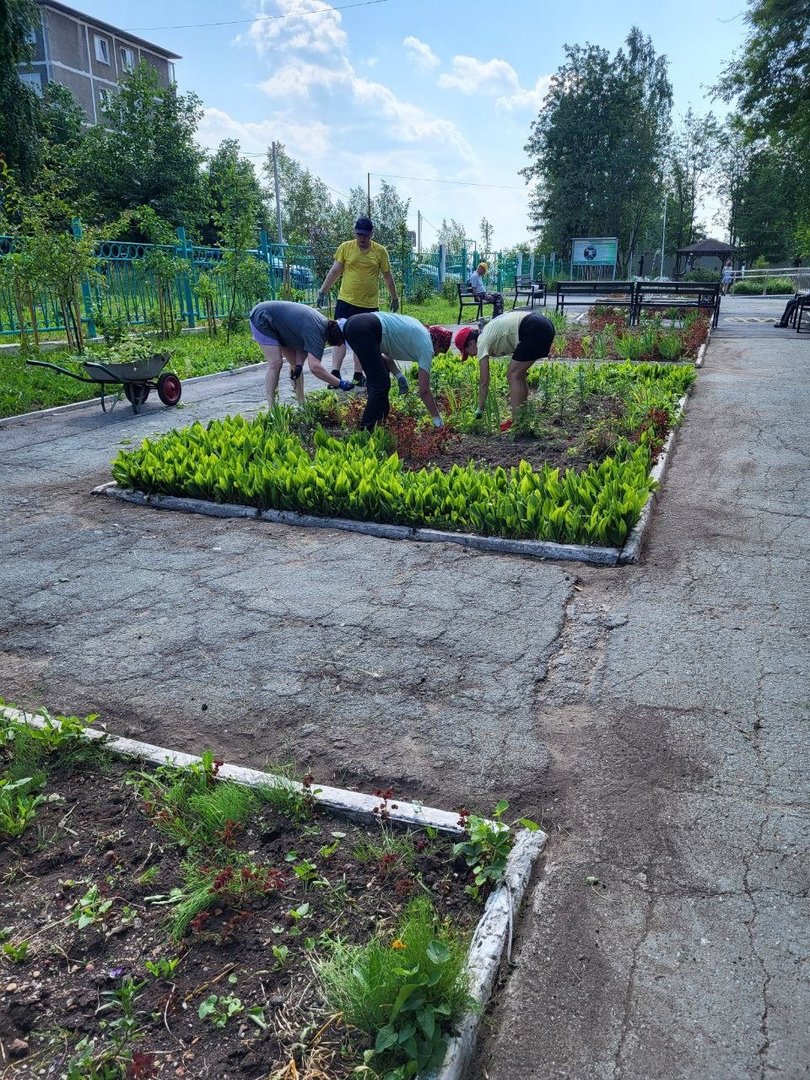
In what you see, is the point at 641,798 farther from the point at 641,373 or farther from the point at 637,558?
the point at 641,373

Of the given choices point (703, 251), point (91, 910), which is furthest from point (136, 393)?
point (703, 251)

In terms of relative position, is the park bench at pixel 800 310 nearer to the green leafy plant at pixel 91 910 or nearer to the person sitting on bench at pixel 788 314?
the person sitting on bench at pixel 788 314

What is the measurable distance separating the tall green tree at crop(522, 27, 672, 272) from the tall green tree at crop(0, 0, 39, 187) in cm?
3962

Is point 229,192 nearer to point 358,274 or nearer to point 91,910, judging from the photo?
point 358,274

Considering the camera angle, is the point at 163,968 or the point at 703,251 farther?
the point at 703,251

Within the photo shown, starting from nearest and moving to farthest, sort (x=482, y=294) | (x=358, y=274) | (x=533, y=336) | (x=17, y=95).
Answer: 1. (x=533, y=336)
2. (x=358, y=274)
3. (x=482, y=294)
4. (x=17, y=95)

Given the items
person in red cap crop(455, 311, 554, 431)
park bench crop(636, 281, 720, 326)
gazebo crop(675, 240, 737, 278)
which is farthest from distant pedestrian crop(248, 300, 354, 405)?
gazebo crop(675, 240, 737, 278)

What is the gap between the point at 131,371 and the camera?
30.8 ft

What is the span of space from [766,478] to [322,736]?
5.12m

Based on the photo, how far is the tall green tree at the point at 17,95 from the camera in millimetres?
23328

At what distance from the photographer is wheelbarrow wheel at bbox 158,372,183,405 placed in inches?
394

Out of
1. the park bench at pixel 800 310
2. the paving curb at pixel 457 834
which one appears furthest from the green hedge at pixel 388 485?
the park bench at pixel 800 310

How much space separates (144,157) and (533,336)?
34175mm

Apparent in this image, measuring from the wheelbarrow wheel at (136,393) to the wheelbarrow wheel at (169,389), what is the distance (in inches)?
7.9
